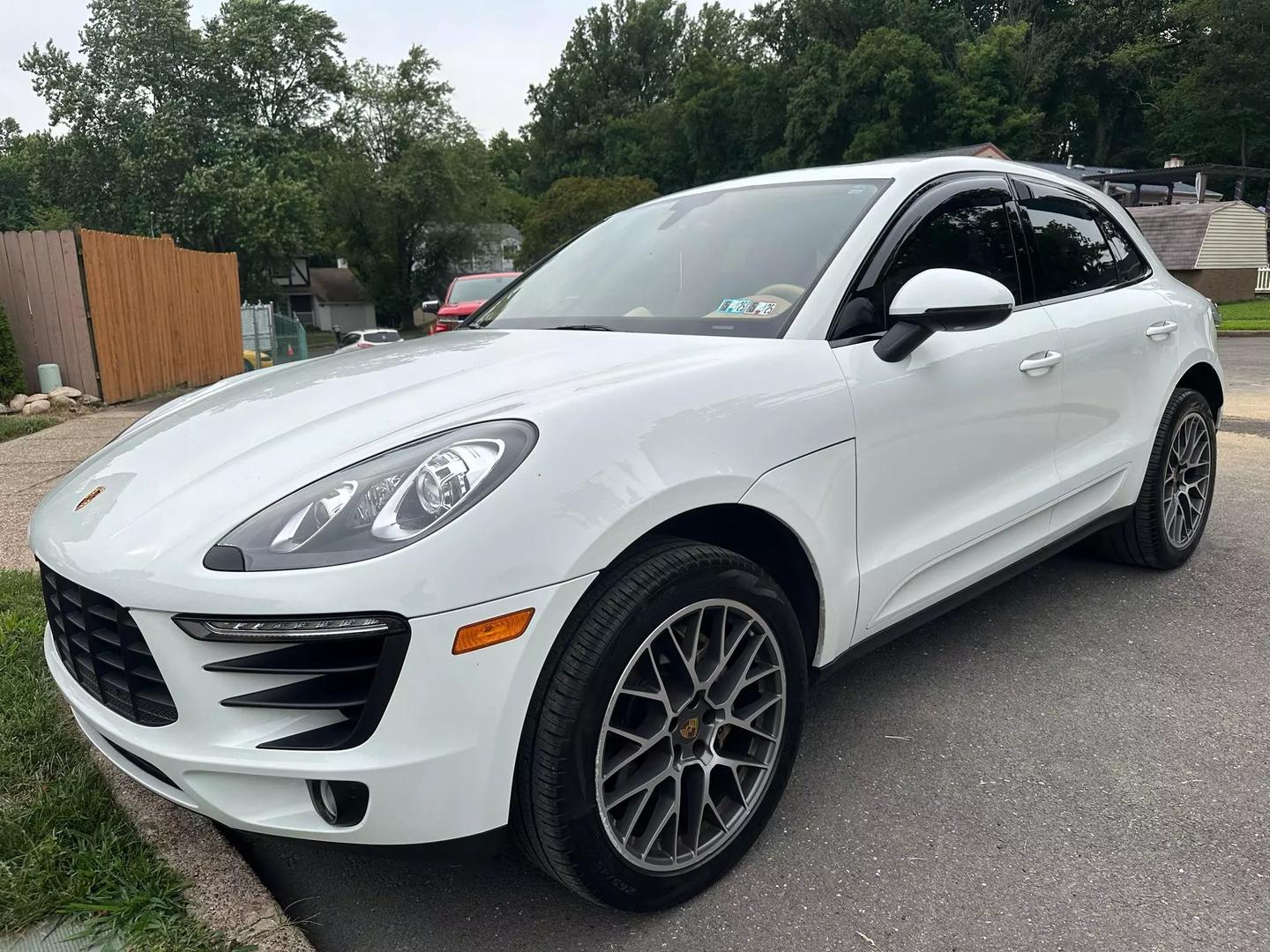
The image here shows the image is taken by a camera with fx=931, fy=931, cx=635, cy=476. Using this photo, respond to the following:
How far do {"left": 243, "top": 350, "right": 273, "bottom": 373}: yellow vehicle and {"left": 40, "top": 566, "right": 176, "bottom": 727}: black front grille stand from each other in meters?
13.1

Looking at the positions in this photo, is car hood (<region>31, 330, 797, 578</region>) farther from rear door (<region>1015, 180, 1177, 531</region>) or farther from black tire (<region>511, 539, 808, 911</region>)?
rear door (<region>1015, 180, 1177, 531</region>)

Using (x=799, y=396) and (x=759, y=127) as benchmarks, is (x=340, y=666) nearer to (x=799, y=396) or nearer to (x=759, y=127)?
(x=799, y=396)

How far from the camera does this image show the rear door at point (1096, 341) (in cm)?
319

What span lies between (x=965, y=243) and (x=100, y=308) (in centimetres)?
1099

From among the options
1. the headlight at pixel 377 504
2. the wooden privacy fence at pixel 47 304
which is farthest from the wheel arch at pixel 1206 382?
the wooden privacy fence at pixel 47 304

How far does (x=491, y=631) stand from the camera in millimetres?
1666

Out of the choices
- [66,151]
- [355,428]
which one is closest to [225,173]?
[66,151]

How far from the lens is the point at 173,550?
1734 millimetres

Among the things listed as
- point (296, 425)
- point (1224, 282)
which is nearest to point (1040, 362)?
point (296, 425)

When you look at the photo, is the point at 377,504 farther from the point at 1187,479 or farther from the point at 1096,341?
the point at 1187,479

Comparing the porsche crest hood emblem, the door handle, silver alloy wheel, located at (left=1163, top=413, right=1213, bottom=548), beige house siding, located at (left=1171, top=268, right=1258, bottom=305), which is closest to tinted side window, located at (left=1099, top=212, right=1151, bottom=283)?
silver alloy wheel, located at (left=1163, top=413, right=1213, bottom=548)

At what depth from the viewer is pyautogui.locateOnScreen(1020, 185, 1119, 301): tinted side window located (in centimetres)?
328

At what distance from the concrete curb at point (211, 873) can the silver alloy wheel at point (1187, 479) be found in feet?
11.7

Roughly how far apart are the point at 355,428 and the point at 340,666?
1.82 feet
